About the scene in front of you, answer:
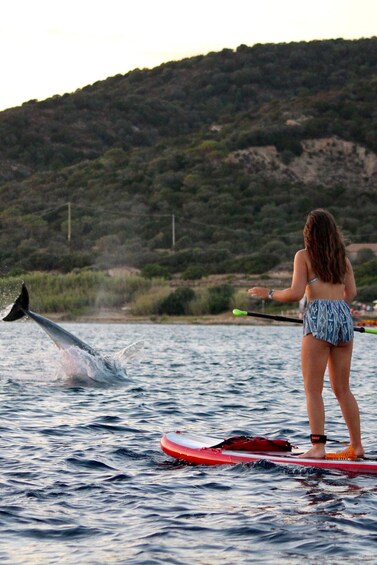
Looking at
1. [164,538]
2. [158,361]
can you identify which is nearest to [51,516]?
[164,538]

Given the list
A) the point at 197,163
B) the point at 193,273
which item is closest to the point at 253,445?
the point at 193,273

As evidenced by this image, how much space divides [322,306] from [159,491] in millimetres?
2177

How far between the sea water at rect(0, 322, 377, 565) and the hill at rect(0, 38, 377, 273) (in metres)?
56.9

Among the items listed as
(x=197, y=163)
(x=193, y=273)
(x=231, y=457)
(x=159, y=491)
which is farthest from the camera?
(x=197, y=163)

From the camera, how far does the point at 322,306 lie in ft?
31.5

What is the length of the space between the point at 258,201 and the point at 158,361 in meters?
63.0

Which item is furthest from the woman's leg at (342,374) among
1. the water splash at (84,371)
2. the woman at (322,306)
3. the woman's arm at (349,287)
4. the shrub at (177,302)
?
→ the shrub at (177,302)

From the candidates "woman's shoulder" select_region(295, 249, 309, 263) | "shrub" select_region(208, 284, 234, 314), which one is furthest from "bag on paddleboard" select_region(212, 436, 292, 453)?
"shrub" select_region(208, 284, 234, 314)

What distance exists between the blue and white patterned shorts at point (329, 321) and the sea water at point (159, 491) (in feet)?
4.00

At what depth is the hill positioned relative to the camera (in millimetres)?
80188

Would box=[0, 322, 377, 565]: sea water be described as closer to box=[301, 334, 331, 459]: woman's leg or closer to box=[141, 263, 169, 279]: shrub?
box=[301, 334, 331, 459]: woman's leg

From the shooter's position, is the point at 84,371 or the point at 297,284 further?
the point at 84,371

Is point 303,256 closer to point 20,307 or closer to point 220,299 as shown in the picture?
point 20,307

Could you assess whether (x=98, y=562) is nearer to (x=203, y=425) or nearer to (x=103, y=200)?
(x=203, y=425)
